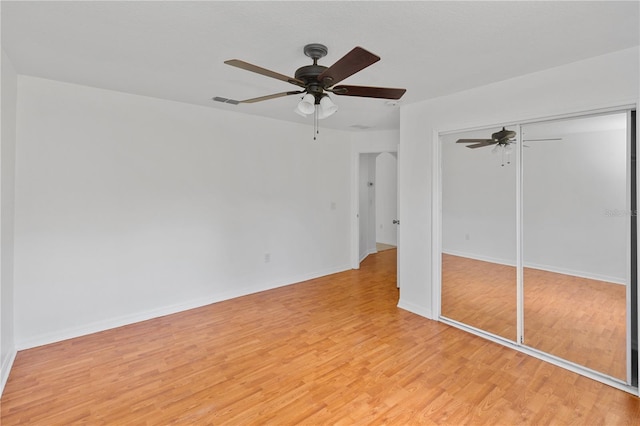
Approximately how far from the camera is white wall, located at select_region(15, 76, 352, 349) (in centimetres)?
296

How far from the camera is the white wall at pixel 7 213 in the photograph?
2396 mm

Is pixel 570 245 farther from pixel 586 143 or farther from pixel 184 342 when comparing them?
pixel 184 342

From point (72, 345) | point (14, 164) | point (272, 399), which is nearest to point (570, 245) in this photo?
point (272, 399)

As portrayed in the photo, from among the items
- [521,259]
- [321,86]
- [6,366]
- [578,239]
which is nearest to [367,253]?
[521,259]

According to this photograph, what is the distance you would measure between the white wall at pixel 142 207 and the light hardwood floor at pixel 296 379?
0.44 m

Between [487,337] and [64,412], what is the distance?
3.60 meters

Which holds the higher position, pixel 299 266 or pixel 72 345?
pixel 299 266

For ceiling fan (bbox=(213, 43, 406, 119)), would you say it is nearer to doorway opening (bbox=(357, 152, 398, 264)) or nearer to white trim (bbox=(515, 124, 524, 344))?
white trim (bbox=(515, 124, 524, 344))

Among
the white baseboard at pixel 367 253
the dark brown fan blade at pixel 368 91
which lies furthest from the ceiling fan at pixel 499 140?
the white baseboard at pixel 367 253

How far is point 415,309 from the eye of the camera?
3.74 meters

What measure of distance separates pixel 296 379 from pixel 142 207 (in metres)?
2.56

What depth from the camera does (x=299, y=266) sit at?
502cm

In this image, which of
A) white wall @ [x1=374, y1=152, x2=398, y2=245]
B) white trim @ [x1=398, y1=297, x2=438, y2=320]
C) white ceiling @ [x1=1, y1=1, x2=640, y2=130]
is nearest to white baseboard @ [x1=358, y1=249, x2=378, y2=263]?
white wall @ [x1=374, y1=152, x2=398, y2=245]

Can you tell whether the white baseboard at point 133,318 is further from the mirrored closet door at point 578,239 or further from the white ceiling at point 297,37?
the mirrored closet door at point 578,239
